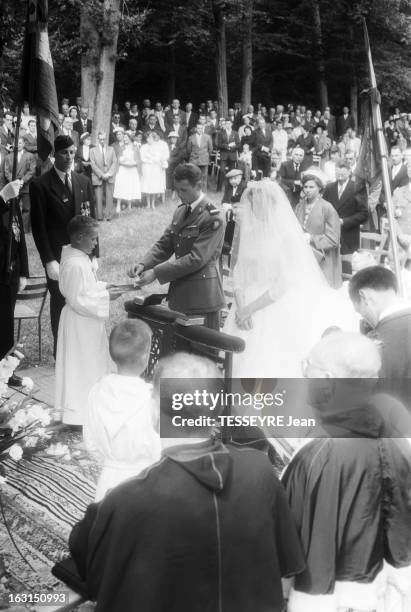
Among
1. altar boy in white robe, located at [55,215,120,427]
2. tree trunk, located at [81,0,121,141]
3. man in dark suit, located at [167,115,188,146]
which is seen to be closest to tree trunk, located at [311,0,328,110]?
man in dark suit, located at [167,115,188,146]

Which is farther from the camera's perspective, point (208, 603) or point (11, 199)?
point (11, 199)

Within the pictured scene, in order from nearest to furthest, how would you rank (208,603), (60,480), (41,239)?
1. (208,603)
2. (60,480)
3. (41,239)

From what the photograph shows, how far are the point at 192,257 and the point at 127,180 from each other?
1281 cm

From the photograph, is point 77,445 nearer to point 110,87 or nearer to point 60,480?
point 60,480

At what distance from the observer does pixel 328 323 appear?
497cm

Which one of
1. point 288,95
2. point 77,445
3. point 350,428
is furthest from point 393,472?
point 288,95

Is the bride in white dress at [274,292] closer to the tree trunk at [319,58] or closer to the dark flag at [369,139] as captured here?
the dark flag at [369,139]

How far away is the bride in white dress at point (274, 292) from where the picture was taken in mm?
5094

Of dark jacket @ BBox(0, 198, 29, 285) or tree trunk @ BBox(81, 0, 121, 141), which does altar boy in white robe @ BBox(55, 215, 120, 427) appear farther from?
tree trunk @ BBox(81, 0, 121, 141)

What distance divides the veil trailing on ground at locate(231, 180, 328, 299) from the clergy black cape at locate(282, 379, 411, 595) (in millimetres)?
2602

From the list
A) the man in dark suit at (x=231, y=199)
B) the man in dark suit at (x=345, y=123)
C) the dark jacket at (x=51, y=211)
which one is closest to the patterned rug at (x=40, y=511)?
the dark jacket at (x=51, y=211)

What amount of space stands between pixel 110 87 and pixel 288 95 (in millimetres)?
22750

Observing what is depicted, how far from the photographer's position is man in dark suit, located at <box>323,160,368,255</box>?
9273 mm

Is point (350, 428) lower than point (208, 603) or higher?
higher
